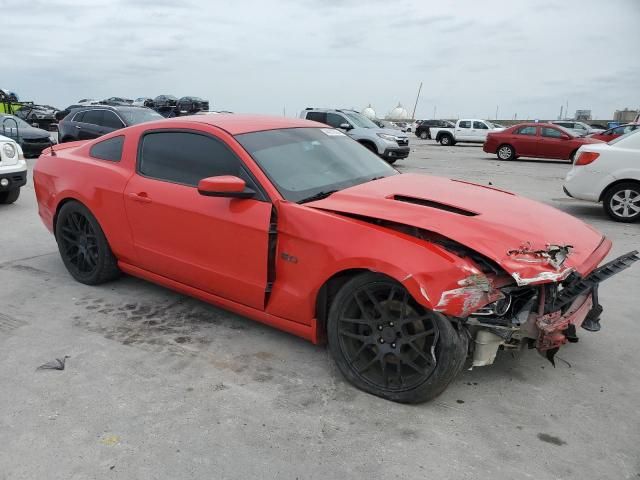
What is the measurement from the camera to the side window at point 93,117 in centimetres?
1358

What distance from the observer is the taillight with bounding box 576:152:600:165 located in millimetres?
7762

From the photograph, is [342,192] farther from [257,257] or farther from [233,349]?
[233,349]

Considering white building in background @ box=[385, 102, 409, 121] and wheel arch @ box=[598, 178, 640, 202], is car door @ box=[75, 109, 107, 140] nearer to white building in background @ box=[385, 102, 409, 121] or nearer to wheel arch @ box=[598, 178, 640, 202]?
wheel arch @ box=[598, 178, 640, 202]

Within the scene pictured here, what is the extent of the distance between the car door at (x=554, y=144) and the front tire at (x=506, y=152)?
37.3 inches

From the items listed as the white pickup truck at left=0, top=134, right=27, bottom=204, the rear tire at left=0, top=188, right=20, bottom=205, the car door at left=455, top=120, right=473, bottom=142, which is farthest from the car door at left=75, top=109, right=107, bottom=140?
the car door at left=455, top=120, right=473, bottom=142

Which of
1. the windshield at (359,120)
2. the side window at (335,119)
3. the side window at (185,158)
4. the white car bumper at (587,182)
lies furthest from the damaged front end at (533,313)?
the windshield at (359,120)

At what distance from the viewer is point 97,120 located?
44.7 ft

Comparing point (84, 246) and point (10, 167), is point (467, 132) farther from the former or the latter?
point (84, 246)

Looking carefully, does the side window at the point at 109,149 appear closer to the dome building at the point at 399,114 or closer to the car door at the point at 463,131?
the car door at the point at 463,131

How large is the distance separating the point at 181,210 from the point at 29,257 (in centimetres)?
284

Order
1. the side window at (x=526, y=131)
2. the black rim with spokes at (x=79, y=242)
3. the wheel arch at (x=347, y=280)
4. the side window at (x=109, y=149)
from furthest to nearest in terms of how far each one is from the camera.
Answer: the side window at (x=526, y=131)
the black rim with spokes at (x=79, y=242)
the side window at (x=109, y=149)
the wheel arch at (x=347, y=280)

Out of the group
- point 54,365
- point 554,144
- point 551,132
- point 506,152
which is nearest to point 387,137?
point 506,152

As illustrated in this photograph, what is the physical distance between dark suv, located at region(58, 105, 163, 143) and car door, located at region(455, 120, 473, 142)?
2016 centimetres

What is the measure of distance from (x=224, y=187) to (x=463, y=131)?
93.9 ft
